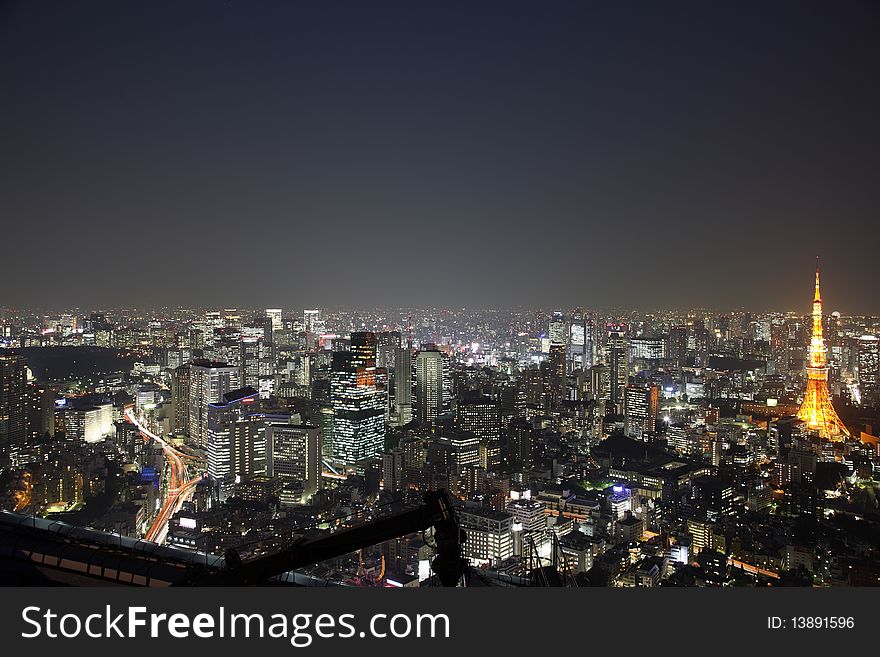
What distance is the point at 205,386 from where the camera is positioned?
33.1 ft

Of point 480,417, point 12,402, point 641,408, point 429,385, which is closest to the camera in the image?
point 12,402

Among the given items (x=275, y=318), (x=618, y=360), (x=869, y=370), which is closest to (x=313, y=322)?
(x=275, y=318)

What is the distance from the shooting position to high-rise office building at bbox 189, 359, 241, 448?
9763 millimetres

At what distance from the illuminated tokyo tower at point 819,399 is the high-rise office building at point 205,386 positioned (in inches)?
341

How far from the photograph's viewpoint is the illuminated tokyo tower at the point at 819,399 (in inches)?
264

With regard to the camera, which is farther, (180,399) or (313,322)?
(313,322)

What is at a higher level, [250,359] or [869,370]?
[869,370]

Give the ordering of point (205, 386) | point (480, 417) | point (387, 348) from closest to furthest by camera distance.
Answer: point (480, 417), point (205, 386), point (387, 348)

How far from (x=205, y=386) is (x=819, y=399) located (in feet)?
30.1

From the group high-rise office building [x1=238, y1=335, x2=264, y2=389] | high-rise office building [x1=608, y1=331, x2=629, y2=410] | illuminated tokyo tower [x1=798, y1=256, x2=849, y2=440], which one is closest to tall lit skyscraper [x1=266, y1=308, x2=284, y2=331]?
high-rise office building [x1=238, y1=335, x2=264, y2=389]

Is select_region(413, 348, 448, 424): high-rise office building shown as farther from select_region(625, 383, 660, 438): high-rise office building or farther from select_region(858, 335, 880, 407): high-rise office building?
select_region(858, 335, 880, 407): high-rise office building

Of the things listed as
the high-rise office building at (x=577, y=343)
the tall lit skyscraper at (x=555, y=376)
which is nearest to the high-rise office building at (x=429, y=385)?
the tall lit skyscraper at (x=555, y=376)

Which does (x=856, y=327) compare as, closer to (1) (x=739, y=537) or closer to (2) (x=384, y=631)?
(1) (x=739, y=537)

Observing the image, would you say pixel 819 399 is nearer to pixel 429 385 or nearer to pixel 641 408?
pixel 641 408
